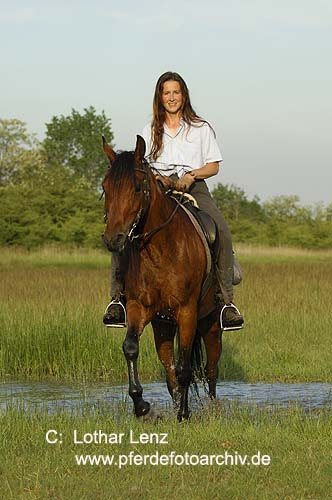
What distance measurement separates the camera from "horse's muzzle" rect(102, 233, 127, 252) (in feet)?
21.5

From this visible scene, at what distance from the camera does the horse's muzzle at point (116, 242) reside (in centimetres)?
654

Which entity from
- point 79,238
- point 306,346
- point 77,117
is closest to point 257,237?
point 79,238

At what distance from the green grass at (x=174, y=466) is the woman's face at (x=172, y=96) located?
257 centimetres

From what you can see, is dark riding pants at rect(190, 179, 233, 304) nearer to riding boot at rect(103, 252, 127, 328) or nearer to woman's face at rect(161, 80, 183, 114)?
woman's face at rect(161, 80, 183, 114)

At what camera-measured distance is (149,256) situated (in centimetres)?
725

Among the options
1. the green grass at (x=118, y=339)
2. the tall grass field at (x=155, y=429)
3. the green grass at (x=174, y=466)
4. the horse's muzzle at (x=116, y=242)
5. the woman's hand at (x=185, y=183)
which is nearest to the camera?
the green grass at (x=174, y=466)

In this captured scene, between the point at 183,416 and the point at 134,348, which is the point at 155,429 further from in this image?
the point at 183,416

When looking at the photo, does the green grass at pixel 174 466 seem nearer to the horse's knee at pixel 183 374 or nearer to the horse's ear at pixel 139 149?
the horse's knee at pixel 183 374

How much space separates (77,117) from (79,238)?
52515mm

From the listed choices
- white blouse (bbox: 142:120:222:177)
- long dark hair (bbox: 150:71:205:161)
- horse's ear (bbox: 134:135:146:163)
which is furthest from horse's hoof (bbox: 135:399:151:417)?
long dark hair (bbox: 150:71:205:161)

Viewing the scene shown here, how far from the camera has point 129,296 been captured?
23.8ft

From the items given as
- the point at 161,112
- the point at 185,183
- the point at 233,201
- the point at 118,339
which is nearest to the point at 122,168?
the point at 185,183

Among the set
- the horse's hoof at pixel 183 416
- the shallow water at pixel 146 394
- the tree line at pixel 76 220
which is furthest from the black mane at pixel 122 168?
the tree line at pixel 76 220

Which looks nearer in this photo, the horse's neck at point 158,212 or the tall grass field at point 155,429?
the tall grass field at point 155,429
